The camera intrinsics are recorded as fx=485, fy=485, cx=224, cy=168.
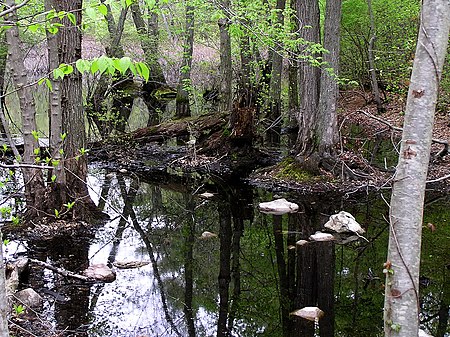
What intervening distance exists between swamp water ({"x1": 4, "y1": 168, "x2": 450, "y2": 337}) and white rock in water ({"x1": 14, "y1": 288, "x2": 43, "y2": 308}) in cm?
14

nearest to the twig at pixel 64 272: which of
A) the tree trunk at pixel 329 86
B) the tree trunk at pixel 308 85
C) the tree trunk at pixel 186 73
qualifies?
the tree trunk at pixel 308 85

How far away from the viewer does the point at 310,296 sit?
17.4 feet

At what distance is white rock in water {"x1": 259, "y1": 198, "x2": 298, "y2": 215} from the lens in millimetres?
8141

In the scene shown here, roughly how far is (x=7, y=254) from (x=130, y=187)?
410cm

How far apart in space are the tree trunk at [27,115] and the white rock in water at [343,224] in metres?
4.22

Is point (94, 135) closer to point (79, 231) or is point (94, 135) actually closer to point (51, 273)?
point (79, 231)

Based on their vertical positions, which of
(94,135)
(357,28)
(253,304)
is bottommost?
(253,304)

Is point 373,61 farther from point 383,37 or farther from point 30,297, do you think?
point 30,297

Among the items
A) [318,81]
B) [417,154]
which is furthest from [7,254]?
[318,81]

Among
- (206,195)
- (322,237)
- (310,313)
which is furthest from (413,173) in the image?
(206,195)

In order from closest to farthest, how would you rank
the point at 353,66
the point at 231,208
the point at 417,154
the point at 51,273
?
the point at 417,154 < the point at 51,273 < the point at 231,208 < the point at 353,66

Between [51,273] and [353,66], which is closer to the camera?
[51,273]

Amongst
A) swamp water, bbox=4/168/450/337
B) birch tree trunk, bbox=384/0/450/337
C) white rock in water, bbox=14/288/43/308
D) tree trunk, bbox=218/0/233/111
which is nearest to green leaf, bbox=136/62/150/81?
birch tree trunk, bbox=384/0/450/337

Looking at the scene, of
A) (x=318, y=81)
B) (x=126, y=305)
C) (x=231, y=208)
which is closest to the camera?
(x=126, y=305)
